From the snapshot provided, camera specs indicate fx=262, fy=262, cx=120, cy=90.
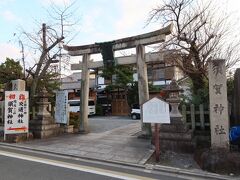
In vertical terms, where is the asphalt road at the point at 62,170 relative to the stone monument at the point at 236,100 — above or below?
below

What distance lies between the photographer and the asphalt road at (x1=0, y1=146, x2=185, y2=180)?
6594 millimetres

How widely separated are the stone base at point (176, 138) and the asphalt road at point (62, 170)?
2357 millimetres

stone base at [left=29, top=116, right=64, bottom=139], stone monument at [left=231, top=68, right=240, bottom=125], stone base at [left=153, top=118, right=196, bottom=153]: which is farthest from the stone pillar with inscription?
stone base at [left=29, top=116, right=64, bottom=139]

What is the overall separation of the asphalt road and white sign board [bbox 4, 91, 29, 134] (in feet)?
9.96

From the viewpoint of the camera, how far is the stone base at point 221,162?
277 inches

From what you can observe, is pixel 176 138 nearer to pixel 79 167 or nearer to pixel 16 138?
pixel 79 167

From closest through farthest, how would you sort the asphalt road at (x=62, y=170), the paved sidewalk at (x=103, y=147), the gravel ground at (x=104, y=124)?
1. the asphalt road at (x=62, y=170)
2. the paved sidewalk at (x=103, y=147)
3. the gravel ground at (x=104, y=124)

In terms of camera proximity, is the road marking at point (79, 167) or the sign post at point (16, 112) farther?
the sign post at point (16, 112)

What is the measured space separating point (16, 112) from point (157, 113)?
272 inches

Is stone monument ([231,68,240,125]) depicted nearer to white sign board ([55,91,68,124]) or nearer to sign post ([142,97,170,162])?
sign post ([142,97,170,162])

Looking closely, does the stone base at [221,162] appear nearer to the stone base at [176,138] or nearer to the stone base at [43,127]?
the stone base at [176,138]

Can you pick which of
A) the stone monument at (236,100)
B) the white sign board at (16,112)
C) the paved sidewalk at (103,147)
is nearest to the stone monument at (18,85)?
the white sign board at (16,112)

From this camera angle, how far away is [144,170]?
7.38 m

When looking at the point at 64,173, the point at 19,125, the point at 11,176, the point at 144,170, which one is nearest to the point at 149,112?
the point at 144,170
